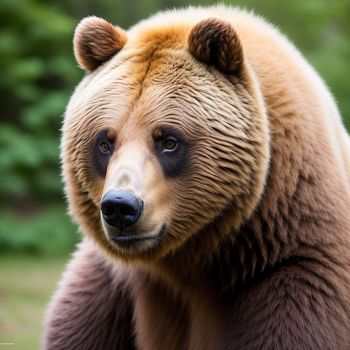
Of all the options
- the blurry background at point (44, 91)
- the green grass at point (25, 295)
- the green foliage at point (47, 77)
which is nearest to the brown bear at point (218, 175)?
the green grass at point (25, 295)

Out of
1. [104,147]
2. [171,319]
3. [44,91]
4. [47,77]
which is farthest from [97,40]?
[47,77]

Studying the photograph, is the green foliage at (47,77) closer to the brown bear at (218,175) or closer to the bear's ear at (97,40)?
the bear's ear at (97,40)

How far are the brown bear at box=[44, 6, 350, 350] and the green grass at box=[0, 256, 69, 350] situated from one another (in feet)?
11.5

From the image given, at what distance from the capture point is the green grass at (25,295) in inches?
385

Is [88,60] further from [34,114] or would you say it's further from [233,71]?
[34,114]

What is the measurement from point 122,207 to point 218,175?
26.4 inches

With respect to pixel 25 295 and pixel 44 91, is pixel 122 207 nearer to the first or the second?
pixel 25 295

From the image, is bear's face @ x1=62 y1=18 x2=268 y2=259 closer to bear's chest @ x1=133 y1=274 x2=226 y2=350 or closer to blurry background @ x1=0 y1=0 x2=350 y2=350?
bear's chest @ x1=133 y1=274 x2=226 y2=350

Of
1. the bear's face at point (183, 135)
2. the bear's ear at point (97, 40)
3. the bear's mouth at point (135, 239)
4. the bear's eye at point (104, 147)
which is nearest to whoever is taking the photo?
the bear's mouth at point (135, 239)

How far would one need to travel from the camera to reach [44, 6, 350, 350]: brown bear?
5.17 m

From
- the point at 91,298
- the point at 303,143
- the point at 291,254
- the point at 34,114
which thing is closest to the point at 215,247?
the point at 291,254

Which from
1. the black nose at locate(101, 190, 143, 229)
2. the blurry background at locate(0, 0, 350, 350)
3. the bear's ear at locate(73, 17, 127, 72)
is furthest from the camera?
the blurry background at locate(0, 0, 350, 350)

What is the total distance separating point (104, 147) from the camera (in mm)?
5328

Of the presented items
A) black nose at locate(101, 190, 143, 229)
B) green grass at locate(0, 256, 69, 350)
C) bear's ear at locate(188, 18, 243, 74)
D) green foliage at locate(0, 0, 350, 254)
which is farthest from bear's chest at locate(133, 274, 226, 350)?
green foliage at locate(0, 0, 350, 254)
